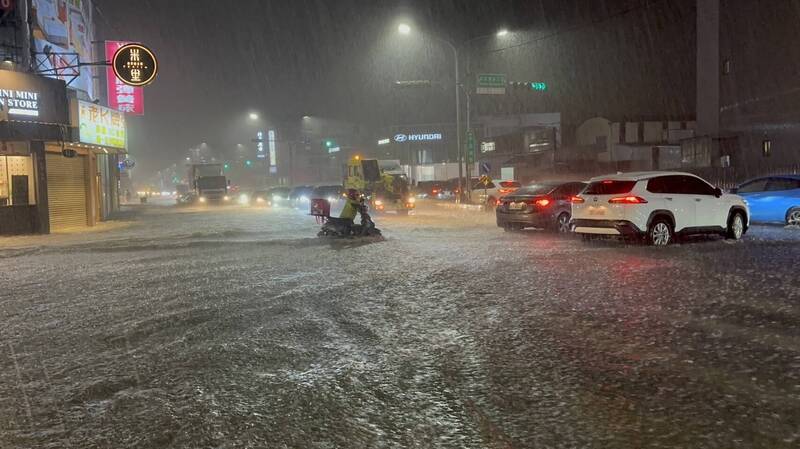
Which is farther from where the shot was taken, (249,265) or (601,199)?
(601,199)

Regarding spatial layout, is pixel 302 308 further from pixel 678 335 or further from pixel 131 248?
pixel 131 248

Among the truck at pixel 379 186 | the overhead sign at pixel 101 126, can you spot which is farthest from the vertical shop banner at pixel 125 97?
the truck at pixel 379 186

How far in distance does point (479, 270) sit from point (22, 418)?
7.27m

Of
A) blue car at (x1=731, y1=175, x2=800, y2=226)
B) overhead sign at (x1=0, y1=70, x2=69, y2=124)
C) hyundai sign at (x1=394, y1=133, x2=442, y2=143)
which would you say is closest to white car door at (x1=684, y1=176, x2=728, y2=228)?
blue car at (x1=731, y1=175, x2=800, y2=226)

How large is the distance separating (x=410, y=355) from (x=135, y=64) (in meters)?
18.1

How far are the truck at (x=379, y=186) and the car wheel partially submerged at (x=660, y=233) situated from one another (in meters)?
15.5

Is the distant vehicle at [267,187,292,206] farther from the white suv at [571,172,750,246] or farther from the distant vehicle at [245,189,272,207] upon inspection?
the white suv at [571,172,750,246]

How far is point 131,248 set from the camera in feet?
50.2

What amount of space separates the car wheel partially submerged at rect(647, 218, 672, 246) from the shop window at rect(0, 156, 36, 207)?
786 inches

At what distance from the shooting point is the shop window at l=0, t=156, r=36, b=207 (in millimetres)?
21000

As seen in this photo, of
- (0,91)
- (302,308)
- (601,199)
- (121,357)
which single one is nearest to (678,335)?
(302,308)

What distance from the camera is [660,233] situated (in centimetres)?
1289

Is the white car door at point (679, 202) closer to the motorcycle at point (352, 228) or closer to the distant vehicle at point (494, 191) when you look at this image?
the motorcycle at point (352, 228)

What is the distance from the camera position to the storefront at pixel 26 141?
19.2 meters
